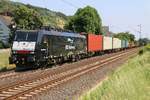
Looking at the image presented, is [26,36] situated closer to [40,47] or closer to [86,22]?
[40,47]

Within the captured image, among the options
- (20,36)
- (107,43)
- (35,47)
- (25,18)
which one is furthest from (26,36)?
(25,18)

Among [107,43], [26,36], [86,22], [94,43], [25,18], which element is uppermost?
[25,18]

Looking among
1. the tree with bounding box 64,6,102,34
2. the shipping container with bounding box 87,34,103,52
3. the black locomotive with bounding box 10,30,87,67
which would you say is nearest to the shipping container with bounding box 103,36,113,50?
the shipping container with bounding box 87,34,103,52

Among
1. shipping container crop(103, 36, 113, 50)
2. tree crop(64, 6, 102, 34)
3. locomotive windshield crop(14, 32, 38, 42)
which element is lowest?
shipping container crop(103, 36, 113, 50)

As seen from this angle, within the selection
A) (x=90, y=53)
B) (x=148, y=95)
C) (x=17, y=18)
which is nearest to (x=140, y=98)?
(x=148, y=95)

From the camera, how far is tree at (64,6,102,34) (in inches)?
3686

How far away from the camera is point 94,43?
5075 centimetres

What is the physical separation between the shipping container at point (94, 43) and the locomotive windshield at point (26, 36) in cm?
1909

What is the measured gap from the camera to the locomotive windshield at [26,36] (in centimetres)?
2755

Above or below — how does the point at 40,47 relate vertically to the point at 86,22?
below

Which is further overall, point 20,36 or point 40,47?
point 20,36

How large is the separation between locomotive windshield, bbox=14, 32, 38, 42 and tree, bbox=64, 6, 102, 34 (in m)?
62.4

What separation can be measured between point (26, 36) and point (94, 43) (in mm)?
23579

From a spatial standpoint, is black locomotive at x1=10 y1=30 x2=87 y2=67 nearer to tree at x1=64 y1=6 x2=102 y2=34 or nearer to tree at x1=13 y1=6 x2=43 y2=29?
tree at x1=13 y1=6 x2=43 y2=29
